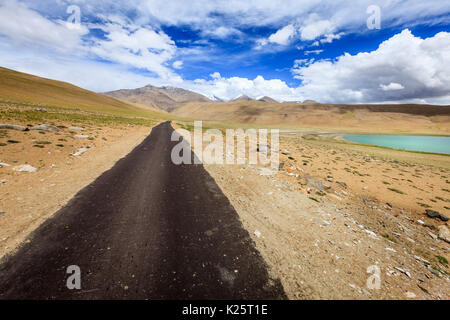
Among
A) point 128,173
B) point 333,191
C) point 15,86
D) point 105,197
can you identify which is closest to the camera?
point 105,197

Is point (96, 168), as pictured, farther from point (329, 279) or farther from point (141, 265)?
point (329, 279)

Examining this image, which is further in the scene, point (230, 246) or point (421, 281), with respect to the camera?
point (230, 246)

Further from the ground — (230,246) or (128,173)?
(128,173)

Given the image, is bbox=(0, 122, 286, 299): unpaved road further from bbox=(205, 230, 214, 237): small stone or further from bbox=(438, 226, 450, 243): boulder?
bbox=(438, 226, 450, 243): boulder

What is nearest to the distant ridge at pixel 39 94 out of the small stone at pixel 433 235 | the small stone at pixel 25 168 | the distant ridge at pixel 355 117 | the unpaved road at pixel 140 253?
the small stone at pixel 25 168

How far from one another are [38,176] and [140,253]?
8637 millimetres

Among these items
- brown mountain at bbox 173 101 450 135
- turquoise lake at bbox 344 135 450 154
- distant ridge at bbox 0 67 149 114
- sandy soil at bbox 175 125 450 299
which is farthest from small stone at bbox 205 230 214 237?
brown mountain at bbox 173 101 450 135

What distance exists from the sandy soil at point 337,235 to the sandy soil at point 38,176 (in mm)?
6557

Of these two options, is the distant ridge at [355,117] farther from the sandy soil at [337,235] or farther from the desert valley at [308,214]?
the sandy soil at [337,235]

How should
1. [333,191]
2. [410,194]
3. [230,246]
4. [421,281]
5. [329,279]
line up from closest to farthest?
[329,279] < [421,281] < [230,246] < [333,191] < [410,194]

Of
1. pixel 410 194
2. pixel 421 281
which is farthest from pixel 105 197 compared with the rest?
pixel 410 194

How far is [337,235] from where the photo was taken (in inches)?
227

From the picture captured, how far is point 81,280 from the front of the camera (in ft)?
11.8

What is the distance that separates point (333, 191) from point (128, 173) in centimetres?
1234
